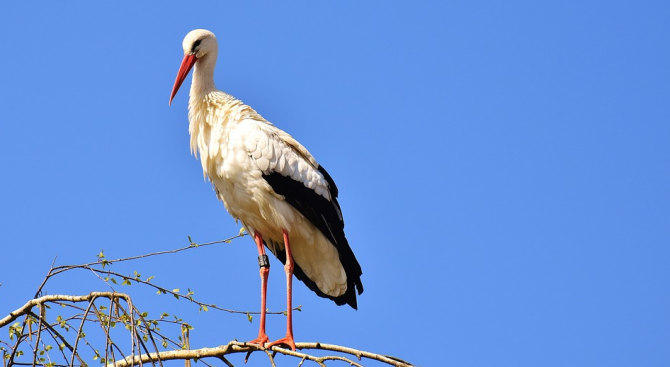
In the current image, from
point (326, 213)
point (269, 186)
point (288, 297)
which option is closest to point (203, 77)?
point (269, 186)

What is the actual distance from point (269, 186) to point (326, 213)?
0.56 metres

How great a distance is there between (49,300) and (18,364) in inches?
13.8

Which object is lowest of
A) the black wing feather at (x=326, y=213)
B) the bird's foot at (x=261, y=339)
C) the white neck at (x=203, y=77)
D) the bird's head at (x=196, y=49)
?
the bird's foot at (x=261, y=339)

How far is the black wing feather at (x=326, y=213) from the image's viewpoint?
7531 millimetres

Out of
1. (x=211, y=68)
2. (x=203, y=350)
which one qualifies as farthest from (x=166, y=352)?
(x=211, y=68)

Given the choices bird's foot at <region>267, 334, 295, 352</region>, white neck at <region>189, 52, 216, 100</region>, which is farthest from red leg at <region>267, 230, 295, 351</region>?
white neck at <region>189, 52, 216, 100</region>

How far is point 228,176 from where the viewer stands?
739cm

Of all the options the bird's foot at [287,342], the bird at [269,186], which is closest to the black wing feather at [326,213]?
the bird at [269,186]

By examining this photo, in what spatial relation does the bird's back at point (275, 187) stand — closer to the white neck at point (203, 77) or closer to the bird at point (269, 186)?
the bird at point (269, 186)

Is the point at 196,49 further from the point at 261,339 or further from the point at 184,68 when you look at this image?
the point at 261,339

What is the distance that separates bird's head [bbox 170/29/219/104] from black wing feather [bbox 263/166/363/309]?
49.9 inches

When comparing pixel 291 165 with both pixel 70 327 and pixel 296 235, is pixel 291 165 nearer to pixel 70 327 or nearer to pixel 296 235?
pixel 296 235

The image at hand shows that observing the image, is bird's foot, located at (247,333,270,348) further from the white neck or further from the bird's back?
the white neck

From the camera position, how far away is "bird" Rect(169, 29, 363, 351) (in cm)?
740
